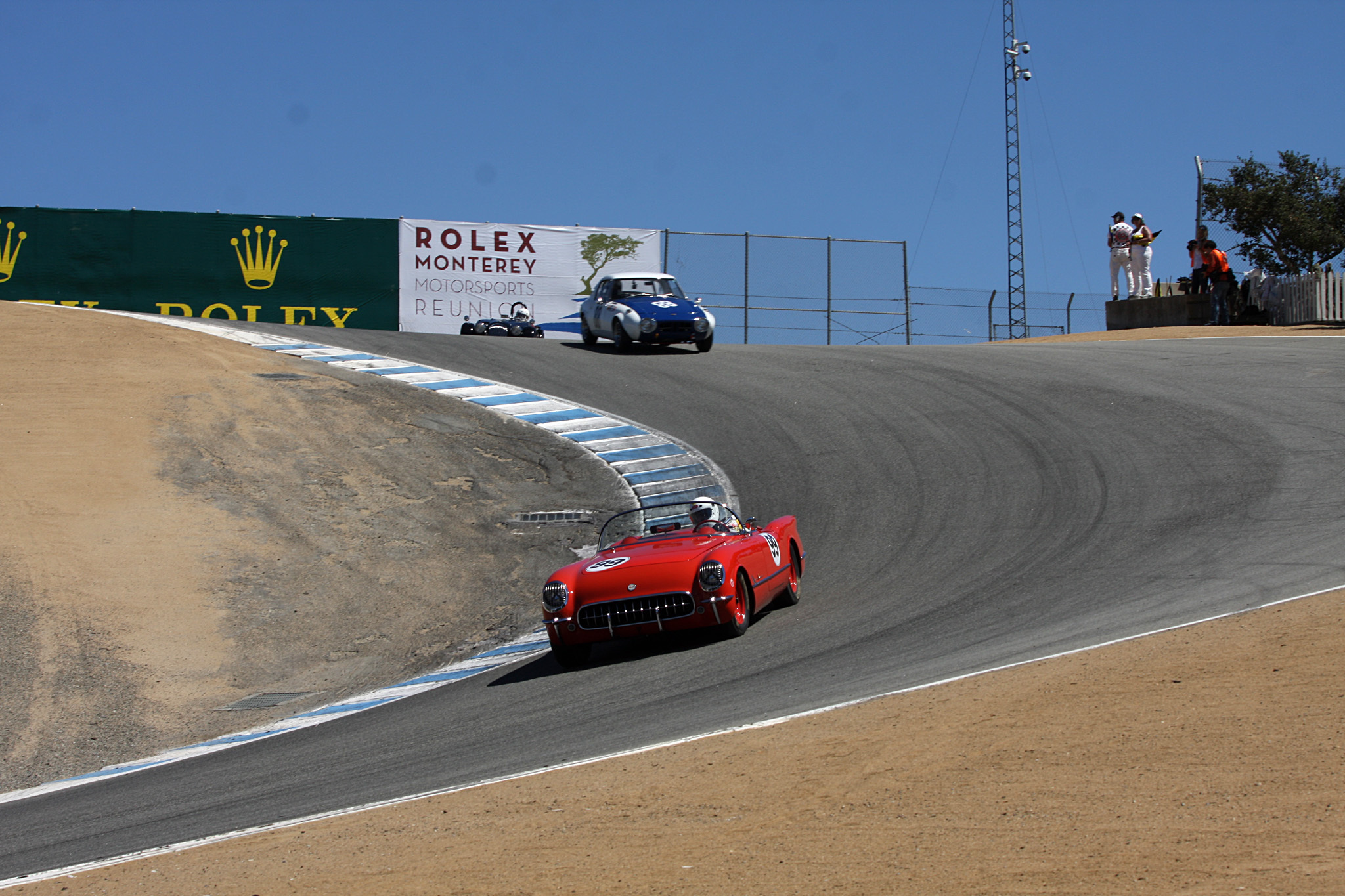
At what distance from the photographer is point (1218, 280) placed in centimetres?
2594

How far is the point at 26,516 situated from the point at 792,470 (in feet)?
28.2

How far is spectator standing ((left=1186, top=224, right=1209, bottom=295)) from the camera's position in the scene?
25766 millimetres

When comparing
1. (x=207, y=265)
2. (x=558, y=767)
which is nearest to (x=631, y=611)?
(x=558, y=767)

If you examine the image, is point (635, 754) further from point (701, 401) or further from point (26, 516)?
point (701, 401)

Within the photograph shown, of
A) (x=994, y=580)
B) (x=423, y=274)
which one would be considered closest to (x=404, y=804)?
(x=994, y=580)

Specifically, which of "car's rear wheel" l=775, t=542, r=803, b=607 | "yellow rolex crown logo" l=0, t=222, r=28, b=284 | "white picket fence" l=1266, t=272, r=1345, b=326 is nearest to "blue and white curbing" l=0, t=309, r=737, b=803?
"car's rear wheel" l=775, t=542, r=803, b=607

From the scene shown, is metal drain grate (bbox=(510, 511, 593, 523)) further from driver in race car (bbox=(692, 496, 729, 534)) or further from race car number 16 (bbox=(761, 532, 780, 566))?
race car number 16 (bbox=(761, 532, 780, 566))

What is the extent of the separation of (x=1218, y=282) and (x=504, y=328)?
1579 centimetres

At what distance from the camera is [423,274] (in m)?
28.6

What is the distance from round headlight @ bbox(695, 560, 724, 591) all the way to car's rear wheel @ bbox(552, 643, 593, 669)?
1022 mm

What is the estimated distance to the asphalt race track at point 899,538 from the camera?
6.50 metres

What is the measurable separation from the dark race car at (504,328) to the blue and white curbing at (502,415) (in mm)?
5762

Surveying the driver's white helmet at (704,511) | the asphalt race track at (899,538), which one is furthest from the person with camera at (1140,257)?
the driver's white helmet at (704,511)

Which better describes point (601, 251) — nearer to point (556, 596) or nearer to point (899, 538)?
point (899, 538)
